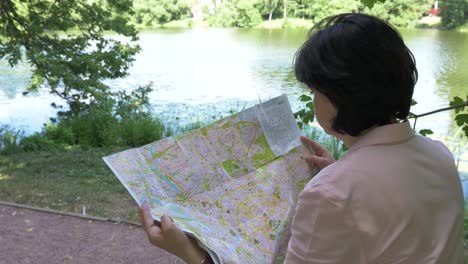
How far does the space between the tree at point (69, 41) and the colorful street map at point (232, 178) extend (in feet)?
19.7

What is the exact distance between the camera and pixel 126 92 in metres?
8.53

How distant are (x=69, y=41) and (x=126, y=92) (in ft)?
5.18

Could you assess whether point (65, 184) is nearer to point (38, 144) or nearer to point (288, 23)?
point (38, 144)

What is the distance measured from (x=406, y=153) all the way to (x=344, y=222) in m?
0.19

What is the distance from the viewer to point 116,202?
421cm

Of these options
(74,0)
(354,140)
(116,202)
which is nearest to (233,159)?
(354,140)

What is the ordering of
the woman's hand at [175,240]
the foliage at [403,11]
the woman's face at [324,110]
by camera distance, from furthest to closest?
the foliage at [403,11], the woman's hand at [175,240], the woman's face at [324,110]

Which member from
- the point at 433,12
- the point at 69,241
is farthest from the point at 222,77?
the point at 433,12

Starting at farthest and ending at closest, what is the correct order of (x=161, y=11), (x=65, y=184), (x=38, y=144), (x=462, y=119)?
(x=161, y=11) → (x=38, y=144) → (x=65, y=184) → (x=462, y=119)

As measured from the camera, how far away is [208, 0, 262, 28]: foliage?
26.6m

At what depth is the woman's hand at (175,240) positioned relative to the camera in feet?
3.60

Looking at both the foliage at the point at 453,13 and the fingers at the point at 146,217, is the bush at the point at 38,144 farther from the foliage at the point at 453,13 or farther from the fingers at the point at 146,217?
the foliage at the point at 453,13

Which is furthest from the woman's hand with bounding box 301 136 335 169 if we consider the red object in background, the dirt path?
the red object in background

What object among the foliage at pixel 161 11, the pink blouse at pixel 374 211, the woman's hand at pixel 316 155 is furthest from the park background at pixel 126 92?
the foliage at pixel 161 11
